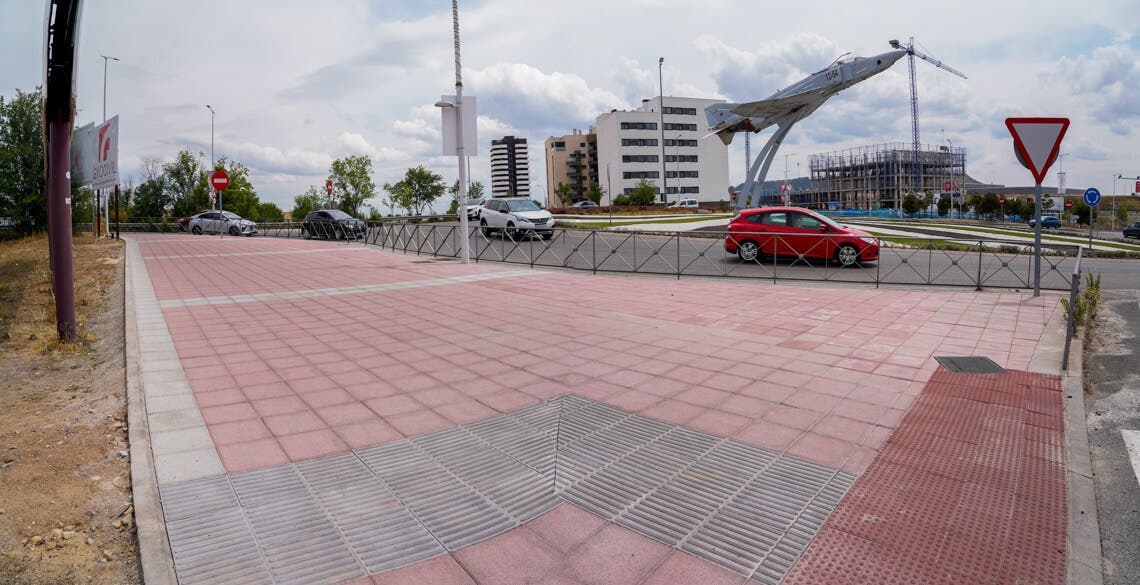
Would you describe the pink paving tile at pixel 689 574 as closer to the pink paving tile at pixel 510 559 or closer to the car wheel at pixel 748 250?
the pink paving tile at pixel 510 559

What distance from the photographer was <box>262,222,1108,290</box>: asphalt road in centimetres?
1305

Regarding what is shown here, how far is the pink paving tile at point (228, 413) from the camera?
15.8 ft

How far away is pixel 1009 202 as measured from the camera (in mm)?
74438

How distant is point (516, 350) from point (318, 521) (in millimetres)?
3740

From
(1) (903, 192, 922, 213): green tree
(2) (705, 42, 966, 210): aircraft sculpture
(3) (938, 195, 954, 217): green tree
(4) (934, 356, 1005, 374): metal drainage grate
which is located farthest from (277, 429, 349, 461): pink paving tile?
(1) (903, 192, 922, 213): green tree

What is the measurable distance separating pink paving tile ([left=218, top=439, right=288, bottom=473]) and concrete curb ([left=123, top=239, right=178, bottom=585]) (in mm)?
396

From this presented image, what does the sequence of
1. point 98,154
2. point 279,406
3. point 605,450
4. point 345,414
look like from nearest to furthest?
point 605,450
point 345,414
point 279,406
point 98,154

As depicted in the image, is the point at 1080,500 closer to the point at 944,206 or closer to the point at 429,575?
the point at 429,575

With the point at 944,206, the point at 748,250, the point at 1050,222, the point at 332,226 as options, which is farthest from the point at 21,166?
A: the point at 944,206

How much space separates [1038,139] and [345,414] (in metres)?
10.1

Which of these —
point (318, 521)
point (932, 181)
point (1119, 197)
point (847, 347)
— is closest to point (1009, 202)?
point (932, 181)

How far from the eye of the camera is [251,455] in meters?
4.15

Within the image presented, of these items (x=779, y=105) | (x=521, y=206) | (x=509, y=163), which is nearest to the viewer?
(x=521, y=206)

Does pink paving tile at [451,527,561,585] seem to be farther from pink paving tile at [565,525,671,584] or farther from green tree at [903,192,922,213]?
green tree at [903,192,922,213]
